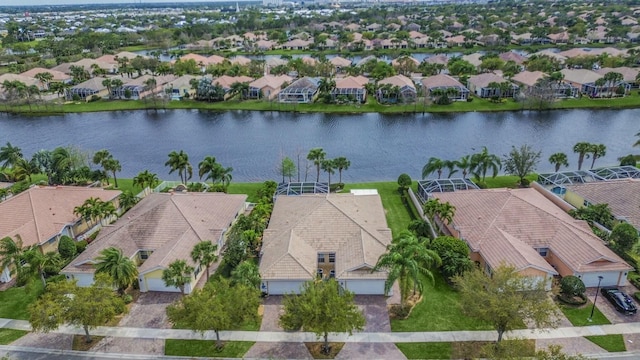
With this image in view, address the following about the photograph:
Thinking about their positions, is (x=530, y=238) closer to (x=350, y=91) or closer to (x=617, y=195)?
(x=617, y=195)

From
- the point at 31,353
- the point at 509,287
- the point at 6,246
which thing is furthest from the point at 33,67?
the point at 509,287

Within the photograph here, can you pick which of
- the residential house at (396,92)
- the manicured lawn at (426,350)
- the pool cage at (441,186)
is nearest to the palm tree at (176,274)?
the manicured lawn at (426,350)

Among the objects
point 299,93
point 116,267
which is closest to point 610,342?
point 116,267

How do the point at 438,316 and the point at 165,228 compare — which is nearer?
the point at 438,316

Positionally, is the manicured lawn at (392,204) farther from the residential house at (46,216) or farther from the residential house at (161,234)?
the residential house at (46,216)

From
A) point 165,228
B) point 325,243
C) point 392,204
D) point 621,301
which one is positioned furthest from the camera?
point 392,204

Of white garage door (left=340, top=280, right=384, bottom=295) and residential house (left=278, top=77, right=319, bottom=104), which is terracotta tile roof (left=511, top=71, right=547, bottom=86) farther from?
white garage door (left=340, top=280, right=384, bottom=295)
